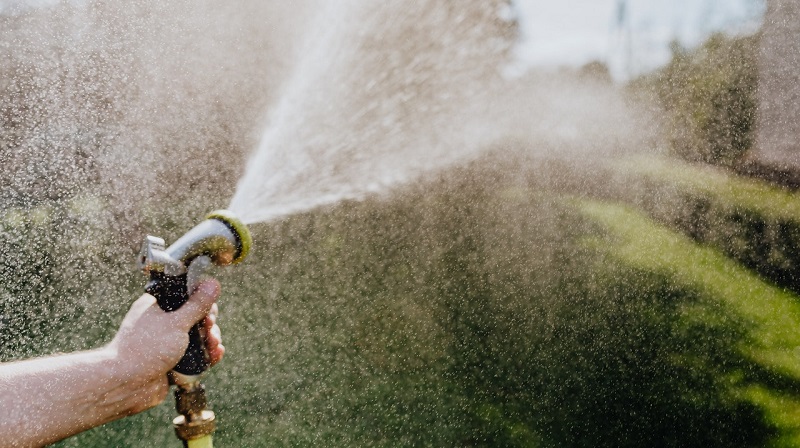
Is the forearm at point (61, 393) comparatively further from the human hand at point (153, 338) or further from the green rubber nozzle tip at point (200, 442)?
the green rubber nozzle tip at point (200, 442)

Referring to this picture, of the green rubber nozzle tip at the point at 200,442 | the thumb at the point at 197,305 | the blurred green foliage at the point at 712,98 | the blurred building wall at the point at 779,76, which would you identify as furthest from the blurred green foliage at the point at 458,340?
the thumb at the point at 197,305

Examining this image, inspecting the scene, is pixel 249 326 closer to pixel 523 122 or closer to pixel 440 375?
pixel 440 375

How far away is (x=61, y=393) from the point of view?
0.89m

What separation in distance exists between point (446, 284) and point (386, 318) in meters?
0.29

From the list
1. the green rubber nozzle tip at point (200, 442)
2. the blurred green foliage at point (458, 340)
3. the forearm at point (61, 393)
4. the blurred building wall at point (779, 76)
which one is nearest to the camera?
the forearm at point (61, 393)

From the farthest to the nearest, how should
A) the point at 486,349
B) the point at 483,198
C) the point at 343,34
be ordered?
the point at 483,198 → the point at 486,349 → the point at 343,34

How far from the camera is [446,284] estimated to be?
8.86 feet

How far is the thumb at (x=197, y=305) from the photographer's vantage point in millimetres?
907

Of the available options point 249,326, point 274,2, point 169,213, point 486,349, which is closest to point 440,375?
point 486,349

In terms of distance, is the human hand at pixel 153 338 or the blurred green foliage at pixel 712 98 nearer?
the human hand at pixel 153 338

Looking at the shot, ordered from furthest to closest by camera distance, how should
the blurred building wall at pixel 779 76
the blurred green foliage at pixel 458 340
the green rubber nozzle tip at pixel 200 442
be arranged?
the blurred building wall at pixel 779 76 → the blurred green foliage at pixel 458 340 → the green rubber nozzle tip at pixel 200 442

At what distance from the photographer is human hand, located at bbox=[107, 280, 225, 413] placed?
893 mm

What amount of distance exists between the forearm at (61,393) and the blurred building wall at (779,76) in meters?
2.76

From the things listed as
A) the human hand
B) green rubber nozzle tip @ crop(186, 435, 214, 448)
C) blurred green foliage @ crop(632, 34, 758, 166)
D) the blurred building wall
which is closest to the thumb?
the human hand
